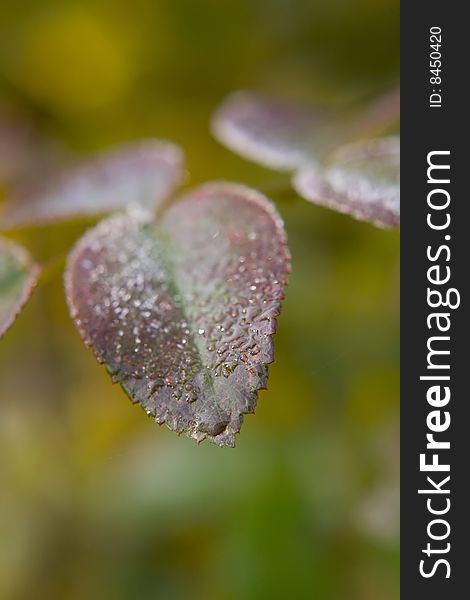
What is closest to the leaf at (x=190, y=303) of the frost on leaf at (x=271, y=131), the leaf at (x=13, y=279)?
the leaf at (x=13, y=279)

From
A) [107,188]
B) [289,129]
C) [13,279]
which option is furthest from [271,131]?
[13,279]

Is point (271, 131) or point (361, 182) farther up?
point (271, 131)

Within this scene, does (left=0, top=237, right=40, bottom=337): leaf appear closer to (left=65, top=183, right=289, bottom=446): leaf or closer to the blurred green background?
(left=65, top=183, right=289, bottom=446): leaf

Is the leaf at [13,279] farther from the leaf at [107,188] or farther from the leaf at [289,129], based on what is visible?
the leaf at [289,129]

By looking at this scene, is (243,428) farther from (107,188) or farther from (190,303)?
(190,303)

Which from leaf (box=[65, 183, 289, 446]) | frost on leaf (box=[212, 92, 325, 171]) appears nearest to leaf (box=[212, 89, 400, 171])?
frost on leaf (box=[212, 92, 325, 171])

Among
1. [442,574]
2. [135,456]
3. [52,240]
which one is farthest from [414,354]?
[52,240]
